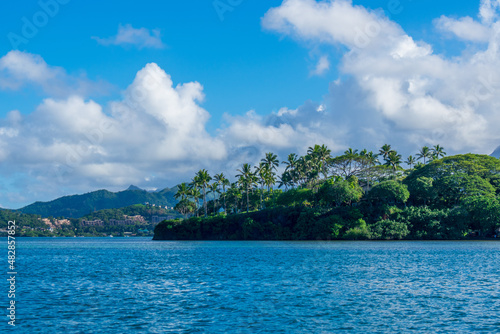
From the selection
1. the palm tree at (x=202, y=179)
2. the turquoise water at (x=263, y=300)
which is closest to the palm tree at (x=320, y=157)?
the palm tree at (x=202, y=179)

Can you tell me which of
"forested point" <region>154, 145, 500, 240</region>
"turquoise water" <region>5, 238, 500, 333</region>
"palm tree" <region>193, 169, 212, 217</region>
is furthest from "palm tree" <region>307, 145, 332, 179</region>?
"turquoise water" <region>5, 238, 500, 333</region>

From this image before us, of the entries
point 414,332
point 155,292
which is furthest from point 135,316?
point 414,332

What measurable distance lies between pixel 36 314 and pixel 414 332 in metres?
20.5

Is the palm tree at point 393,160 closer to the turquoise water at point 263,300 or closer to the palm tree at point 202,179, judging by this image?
the palm tree at point 202,179

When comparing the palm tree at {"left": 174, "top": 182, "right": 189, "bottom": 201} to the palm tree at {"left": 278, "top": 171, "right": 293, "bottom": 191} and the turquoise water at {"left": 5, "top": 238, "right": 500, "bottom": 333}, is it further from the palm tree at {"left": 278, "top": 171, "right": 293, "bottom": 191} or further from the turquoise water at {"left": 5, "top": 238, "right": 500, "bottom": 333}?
the turquoise water at {"left": 5, "top": 238, "right": 500, "bottom": 333}

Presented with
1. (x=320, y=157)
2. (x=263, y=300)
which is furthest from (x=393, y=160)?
(x=263, y=300)

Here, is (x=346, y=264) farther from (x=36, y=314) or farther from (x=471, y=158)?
(x=471, y=158)

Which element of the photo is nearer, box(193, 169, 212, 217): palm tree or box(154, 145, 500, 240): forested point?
box(154, 145, 500, 240): forested point

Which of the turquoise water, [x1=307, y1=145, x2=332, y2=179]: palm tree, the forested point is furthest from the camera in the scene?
[x1=307, y1=145, x2=332, y2=179]: palm tree

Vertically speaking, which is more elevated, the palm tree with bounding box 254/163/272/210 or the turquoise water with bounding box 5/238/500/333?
the palm tree with bounding box 254/163/272/210

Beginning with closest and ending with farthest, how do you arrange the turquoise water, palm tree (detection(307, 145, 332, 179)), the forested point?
the turquoise water, the forested point, palm tree (detection(307, 145, 332, 179))

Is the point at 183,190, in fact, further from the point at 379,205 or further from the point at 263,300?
the point at 263,300

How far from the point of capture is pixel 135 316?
26.9 m

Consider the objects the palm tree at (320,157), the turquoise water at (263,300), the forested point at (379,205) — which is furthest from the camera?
the palm tree at (320,157)
